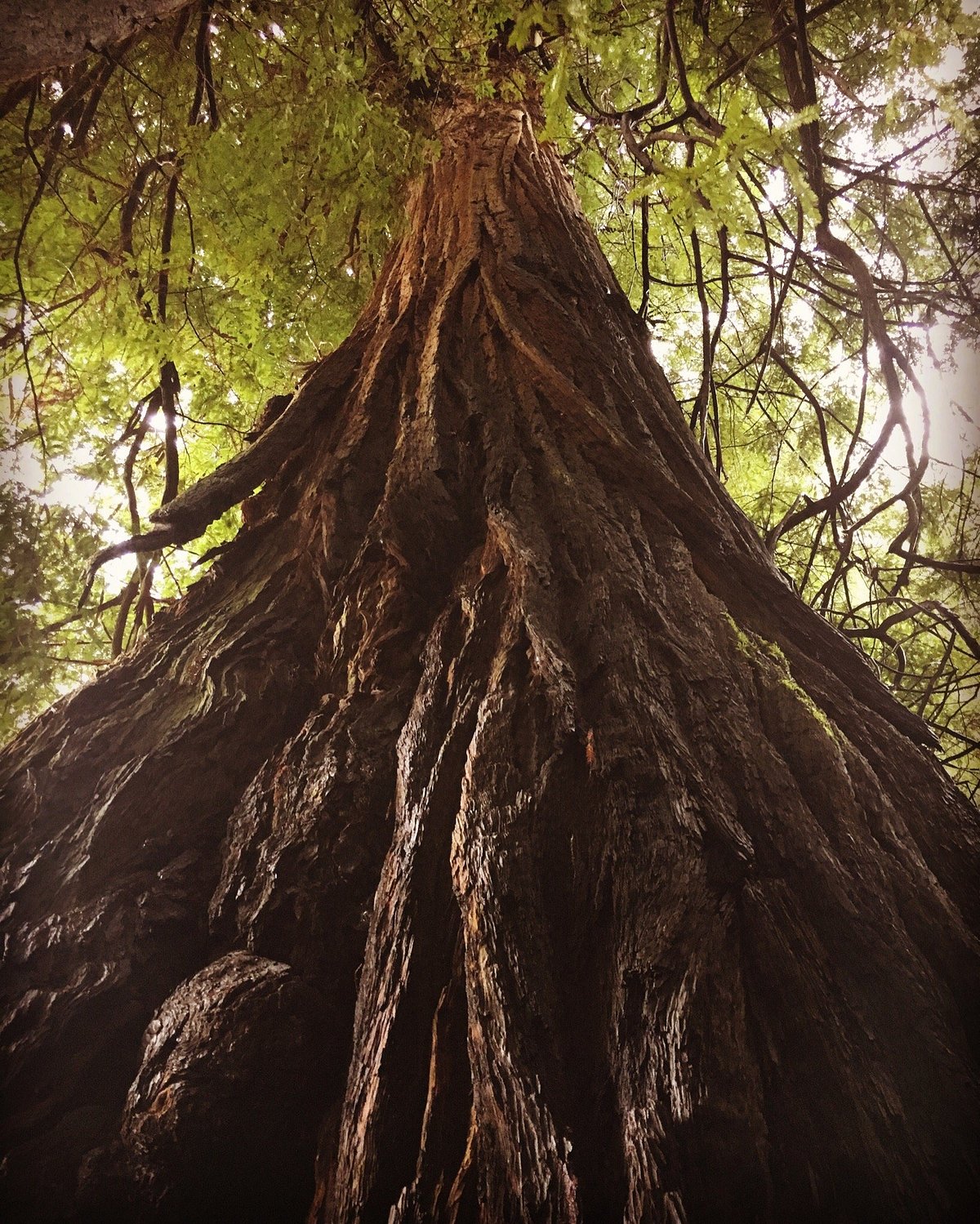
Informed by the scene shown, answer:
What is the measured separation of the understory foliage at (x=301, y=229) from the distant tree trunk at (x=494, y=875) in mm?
961

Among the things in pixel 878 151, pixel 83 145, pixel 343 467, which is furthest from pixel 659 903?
pixel 878 151

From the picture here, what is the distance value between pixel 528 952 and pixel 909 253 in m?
4.82

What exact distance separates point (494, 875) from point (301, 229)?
3.48 m

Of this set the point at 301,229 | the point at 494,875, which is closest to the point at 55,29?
the point at 494,875

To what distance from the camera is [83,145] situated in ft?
10.1

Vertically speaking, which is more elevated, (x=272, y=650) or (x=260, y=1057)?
(x=272, y=650)

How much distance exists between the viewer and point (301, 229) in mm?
3410

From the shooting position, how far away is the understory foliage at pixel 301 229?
9.01 feet

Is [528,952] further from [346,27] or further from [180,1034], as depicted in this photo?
[346,27]

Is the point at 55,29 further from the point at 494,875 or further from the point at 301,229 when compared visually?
the point at 301,229

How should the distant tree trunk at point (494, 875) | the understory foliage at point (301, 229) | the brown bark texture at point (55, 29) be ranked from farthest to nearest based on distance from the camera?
the understory foliage at point (301, 229) → the brown bark texture at point (55, 29) → the distant tree trunk at point (494, 875)

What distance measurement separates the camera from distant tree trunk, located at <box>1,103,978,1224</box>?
914 mm

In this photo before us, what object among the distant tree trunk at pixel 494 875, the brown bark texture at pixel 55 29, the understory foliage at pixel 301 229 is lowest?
the distant tree trunk at pixel 494 875

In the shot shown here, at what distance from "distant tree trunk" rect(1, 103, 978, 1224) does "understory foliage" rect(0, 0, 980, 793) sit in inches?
37.8
